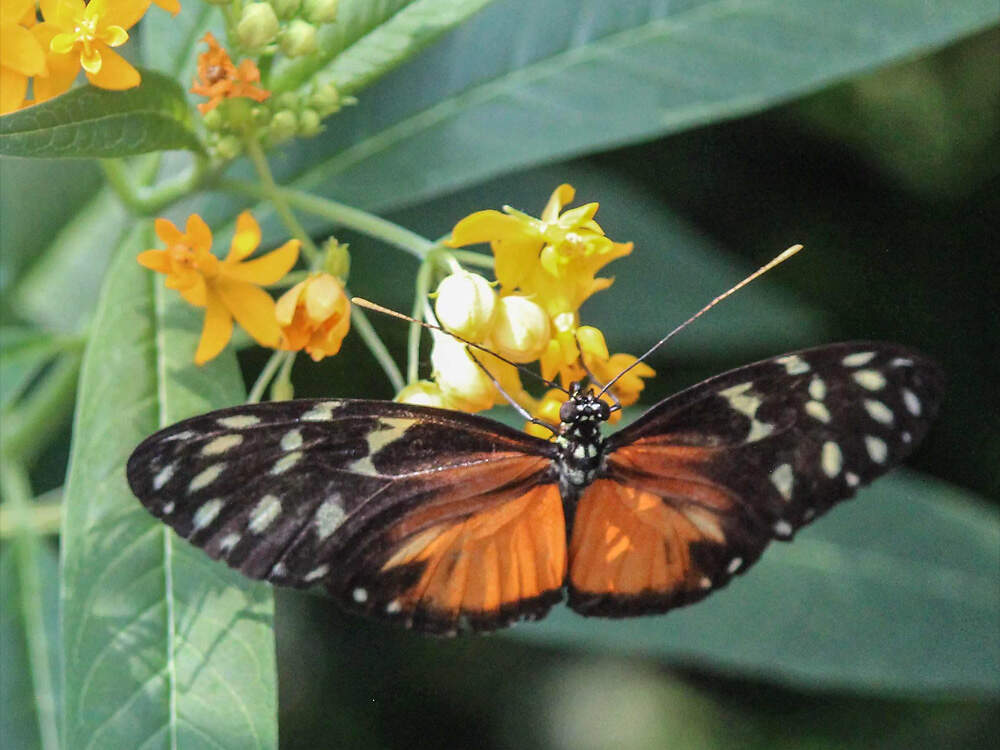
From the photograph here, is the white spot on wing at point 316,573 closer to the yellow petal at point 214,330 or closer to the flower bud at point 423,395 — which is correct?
the flower bud at point 423,395

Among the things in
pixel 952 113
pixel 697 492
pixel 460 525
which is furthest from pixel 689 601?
pixel 952 113

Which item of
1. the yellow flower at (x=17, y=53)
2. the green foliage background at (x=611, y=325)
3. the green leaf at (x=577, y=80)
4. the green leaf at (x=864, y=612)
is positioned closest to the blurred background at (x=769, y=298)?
the green foliage background at (x=611, y=325)

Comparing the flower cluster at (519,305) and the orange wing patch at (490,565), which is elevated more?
the flower cluster at (519,305)

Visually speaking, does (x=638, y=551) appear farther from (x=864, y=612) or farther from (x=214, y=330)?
(x=864, y=612)

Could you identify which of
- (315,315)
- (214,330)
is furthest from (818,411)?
(214,330)

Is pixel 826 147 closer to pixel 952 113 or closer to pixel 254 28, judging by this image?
pixel 952 113

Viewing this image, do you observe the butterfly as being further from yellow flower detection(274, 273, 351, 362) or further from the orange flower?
the orange flower

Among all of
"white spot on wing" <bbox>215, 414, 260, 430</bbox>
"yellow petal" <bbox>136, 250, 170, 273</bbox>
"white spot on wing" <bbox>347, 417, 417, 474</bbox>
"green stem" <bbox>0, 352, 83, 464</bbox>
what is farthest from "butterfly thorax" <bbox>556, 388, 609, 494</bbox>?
"green stem" <bbox>0, 352, 83, 464</bbox>
